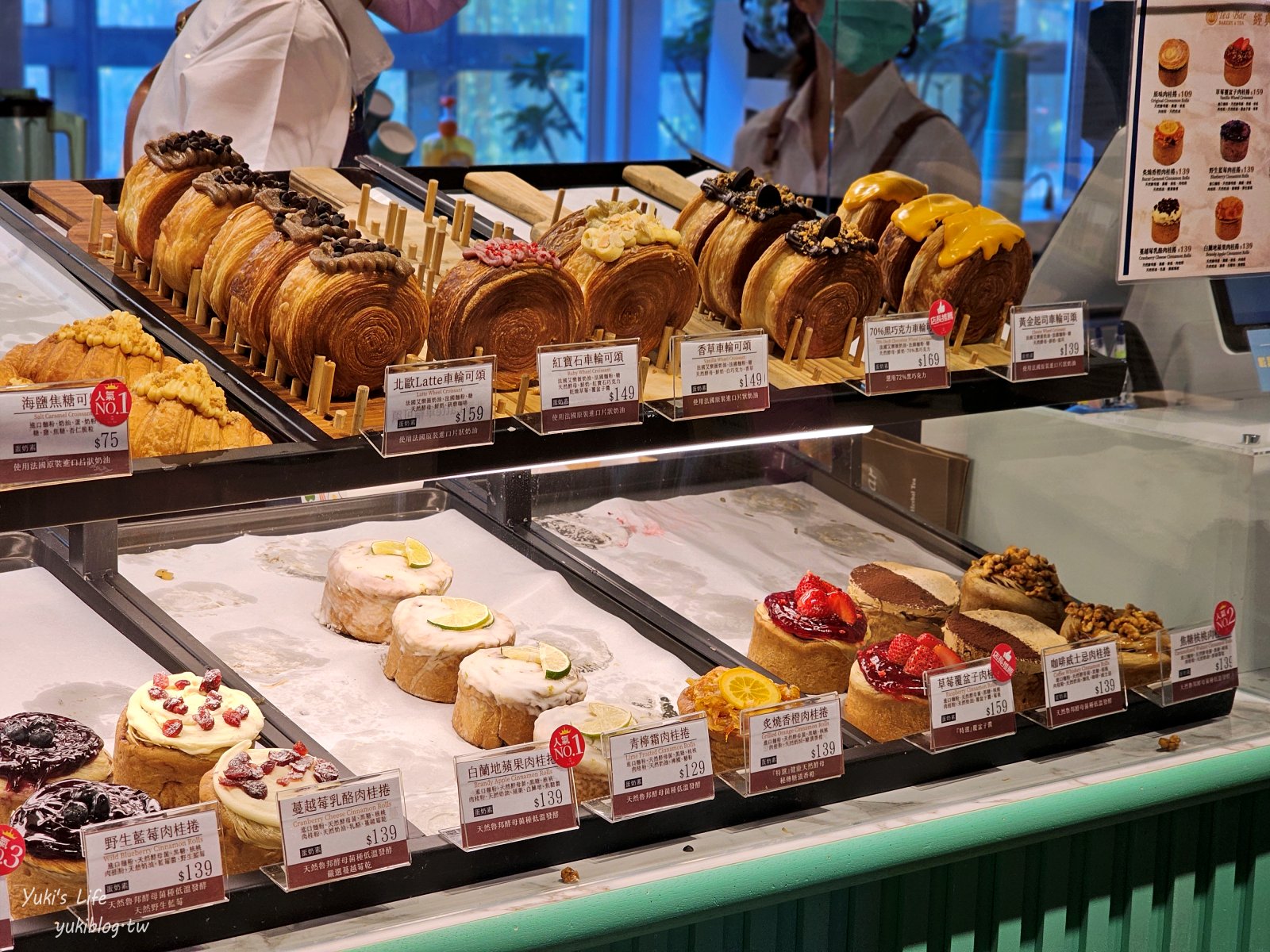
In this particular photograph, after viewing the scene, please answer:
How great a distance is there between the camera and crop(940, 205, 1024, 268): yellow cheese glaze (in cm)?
211

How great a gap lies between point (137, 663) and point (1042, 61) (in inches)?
195

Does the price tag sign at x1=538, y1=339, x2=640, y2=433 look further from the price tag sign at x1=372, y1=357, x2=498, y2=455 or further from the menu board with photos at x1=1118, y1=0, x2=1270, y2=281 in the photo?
the menu board with photos at x1=1118, y1=0, x2=1270, y2=281

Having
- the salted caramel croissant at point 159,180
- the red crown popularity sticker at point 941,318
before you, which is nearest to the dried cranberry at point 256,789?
the salted caramel croissant at point 159,180

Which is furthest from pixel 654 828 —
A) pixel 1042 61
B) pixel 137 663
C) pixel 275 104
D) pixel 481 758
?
pixel 1042 61

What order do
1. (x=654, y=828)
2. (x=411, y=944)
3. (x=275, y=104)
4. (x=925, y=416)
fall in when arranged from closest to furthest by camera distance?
(x=411, y=944), (x=654, y=828), (x=925, y=416), (x=275, y=104)

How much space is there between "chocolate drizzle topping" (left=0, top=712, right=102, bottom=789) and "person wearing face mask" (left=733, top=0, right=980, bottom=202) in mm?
3609

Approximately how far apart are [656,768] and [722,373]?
48 cm

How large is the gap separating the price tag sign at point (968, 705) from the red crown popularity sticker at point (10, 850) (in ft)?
3.63

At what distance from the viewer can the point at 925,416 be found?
1969 mm

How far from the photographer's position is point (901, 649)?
6.96ft

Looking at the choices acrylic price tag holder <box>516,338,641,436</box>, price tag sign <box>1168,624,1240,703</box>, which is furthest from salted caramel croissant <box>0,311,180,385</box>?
price tag sign <box>1168,624,1240,703</box>

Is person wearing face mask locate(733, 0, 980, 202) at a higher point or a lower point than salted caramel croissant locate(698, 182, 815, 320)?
higher

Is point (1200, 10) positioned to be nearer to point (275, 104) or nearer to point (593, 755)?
point (593, 755)

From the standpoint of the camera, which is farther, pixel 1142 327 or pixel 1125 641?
pixel 1142 327
